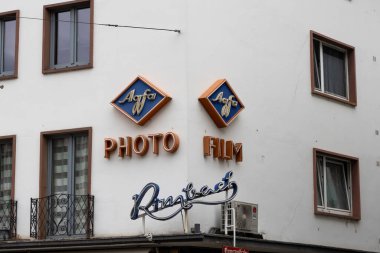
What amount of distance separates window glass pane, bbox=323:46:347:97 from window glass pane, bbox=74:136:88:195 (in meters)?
6.97

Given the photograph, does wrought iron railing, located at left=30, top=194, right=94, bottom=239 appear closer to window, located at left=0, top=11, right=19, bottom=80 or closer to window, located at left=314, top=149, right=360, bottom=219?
window, located at left=0, top=11, right=19, bottom=80

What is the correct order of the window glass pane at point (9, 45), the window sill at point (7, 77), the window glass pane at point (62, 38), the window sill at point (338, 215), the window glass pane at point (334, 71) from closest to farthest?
the window glass pane at point (62, 38)
the window sill at point (7, 77)
the window glass pane at point (9, 45)
the window sill at point (338, 215)
the window glass pane at point (334, 71)

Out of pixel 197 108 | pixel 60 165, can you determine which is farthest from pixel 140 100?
pixel 60 165

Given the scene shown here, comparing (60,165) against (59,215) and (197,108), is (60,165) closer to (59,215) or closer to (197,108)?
(59,215)

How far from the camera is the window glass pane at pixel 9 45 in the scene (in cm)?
2688

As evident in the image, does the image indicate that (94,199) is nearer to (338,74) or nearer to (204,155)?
(204,155)

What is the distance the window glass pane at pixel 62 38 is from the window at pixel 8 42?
99 cm

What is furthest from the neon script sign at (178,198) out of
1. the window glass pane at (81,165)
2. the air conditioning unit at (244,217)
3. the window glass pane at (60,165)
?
the window glass pane at (60,165)

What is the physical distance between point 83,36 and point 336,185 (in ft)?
25.3

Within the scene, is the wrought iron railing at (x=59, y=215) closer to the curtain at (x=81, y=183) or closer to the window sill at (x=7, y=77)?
the curtain at (x=81, y=183)

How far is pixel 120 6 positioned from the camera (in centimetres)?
2536

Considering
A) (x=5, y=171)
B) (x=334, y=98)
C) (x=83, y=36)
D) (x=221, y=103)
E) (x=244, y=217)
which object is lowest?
(x=244, y=217)

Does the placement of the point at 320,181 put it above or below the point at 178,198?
above

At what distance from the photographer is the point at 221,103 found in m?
24.5
